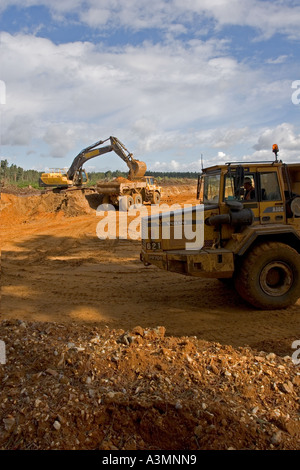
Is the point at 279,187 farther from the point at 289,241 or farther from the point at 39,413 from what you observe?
the point at 39,413

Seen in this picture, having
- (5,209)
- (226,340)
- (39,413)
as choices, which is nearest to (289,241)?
(226,340)

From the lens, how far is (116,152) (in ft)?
73.9

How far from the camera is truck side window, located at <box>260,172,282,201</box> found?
7.17 m

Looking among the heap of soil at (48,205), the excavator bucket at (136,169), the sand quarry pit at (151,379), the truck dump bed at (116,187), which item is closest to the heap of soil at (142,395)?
the sand quarry pit at (151,379)

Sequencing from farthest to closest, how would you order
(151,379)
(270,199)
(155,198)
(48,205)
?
(155,198) → (48,205) → (270,199) → (151,379)

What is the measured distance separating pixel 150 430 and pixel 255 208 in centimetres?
491

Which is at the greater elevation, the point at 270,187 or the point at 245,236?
the point at 270,187

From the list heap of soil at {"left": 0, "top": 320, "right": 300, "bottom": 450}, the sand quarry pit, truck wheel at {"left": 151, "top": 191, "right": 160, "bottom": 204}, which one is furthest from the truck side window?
truck wheel at {"left": 151, "top": 191, "right": 160, "bottom": 204}

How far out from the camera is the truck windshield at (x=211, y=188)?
23.7ft

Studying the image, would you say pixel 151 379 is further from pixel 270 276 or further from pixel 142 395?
pixel 270 276

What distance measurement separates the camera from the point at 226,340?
5953 mm

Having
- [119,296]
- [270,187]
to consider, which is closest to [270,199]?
[270,187]

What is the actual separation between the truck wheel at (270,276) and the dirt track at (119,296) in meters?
0.27

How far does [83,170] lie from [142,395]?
21421 millimetres
